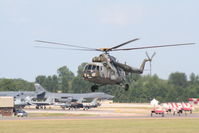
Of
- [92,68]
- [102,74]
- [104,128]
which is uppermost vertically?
[92,68]

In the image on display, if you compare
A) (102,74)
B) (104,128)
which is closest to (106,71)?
(102,74)

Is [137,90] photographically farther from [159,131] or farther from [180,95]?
[159,131]

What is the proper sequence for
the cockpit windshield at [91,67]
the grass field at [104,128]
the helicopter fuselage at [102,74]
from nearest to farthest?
the helicopter fuselage at [102,74] → the cockpit windshield at [91,67] → the grass field at [104,128]

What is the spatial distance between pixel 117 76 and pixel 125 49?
9.00 ft

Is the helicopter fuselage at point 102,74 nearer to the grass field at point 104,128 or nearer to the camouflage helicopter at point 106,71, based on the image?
the camouflage helicopter at point 106,71

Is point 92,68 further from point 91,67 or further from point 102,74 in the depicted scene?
point 102,74

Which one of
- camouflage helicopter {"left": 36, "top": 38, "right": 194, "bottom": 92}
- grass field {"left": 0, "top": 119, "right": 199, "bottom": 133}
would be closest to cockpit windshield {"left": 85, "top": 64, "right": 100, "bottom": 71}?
camouflage helicopter {"left": 36, "top": 38, "right": 194, "bottom": 92}

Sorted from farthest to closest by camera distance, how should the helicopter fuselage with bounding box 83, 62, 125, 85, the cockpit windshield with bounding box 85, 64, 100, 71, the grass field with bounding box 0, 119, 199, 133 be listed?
the grass field with bounding box 0, 119, 199, 133 < the cockpit windshield with bounding box 85, 64, 100, 71 < the helicopter fuselage with bounding box 83, 62, 125, 85

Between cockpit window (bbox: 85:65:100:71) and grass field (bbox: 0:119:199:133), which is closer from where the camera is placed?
cockpit window (bbox: 85:65:100:71)

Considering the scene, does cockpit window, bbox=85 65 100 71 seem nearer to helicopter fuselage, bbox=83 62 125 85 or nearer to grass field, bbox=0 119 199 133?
helicopter fuselage, bbox=83 62 125 85

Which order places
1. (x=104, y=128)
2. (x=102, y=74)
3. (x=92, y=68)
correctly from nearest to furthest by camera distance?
(x=92, y=68) → (x=102, y=74) → (x=104, y=128)

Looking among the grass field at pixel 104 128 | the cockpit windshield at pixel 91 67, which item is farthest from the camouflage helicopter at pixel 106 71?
the grass field at pixel 104 128

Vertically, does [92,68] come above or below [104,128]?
above

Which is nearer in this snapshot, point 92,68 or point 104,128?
point 92,68
